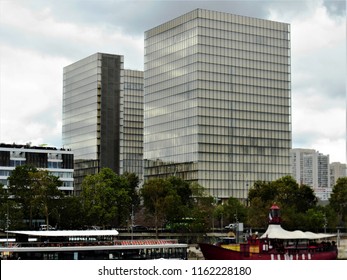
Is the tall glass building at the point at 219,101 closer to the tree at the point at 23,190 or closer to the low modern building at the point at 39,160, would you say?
the low modern building at the point at 39,160

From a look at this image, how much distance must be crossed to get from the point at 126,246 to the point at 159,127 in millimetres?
107031

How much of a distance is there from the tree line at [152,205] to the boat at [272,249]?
29.4m

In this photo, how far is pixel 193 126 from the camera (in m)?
181

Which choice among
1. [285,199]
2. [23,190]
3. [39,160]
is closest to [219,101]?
[285,199]

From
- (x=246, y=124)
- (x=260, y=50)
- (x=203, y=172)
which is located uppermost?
(x=260, y=50)

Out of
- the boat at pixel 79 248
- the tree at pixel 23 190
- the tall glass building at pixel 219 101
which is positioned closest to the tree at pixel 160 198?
the tree at pixel 23 190

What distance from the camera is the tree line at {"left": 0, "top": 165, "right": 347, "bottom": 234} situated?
405 feet

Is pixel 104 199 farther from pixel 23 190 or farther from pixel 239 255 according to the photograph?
pixel 239 255

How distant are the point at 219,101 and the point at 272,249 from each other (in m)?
87.9

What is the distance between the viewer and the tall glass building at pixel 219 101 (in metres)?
182

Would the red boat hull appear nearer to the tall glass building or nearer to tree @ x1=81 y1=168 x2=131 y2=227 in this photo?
tree @ x1=81 y1=168 x2=131 y2=227

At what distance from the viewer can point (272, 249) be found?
3920 inches

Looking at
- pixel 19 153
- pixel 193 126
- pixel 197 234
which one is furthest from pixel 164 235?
pixel 193 126
